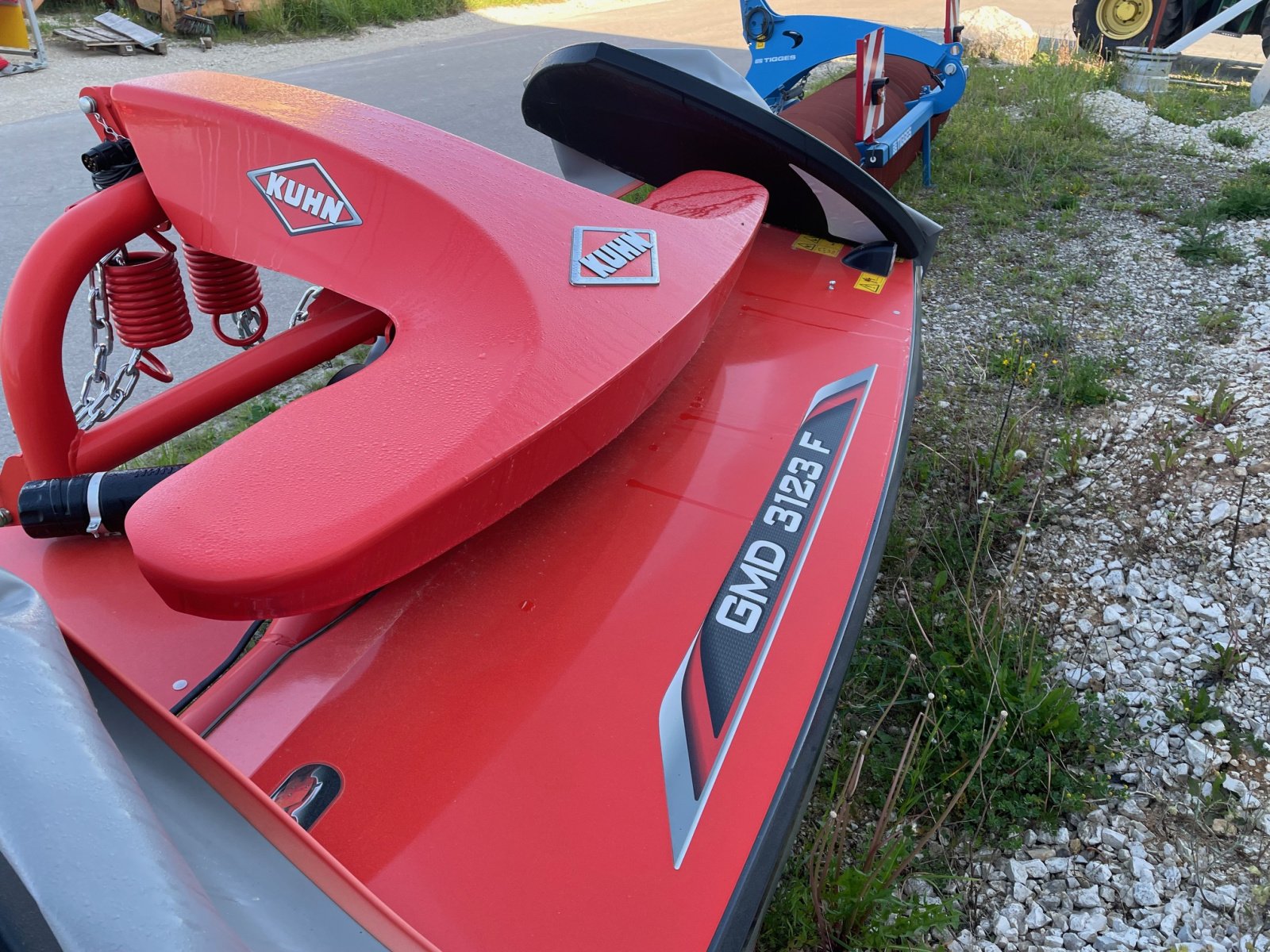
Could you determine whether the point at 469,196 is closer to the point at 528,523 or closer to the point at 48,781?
the point at 528,523

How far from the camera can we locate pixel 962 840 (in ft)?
5.83

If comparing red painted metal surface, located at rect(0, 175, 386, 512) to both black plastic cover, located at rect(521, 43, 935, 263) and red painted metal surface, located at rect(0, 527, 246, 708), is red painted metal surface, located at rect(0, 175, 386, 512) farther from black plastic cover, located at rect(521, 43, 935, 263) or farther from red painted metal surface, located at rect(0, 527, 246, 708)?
black plastic cover, located at rect(521, 43, 935, 263)

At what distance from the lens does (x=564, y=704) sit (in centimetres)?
125

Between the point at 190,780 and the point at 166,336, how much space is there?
156 cm

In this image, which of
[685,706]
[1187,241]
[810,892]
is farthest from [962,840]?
[1187,241]

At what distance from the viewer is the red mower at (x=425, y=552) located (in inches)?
30.5

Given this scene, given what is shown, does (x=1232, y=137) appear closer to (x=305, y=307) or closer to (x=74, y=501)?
(x=305, y=307)

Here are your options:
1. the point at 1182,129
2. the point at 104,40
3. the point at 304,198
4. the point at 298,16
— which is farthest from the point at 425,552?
the point at 298,16

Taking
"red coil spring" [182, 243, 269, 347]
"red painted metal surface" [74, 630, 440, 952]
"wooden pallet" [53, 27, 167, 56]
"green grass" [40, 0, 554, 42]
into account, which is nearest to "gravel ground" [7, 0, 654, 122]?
"wooden pallet" [53, 27, 167, 56]

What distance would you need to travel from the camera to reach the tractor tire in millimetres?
8578

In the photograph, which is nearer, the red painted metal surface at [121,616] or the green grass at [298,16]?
the red painted metal surface at [121,616]

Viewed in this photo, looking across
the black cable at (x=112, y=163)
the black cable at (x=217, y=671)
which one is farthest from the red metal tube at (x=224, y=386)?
the black cable at (x=217, y=671)

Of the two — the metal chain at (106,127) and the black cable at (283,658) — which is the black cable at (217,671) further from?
the metal chain at (106,127)

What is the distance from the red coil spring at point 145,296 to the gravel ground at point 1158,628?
2.07 m
